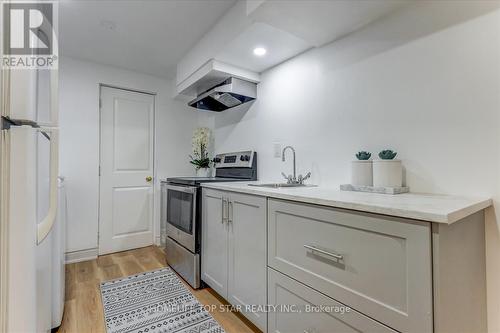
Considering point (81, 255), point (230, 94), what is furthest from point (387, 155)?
point (81, 255)

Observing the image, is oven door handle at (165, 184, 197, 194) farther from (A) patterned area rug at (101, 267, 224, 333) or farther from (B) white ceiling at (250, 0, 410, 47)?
(B) white ceiling at (250, 0, 410, 47)

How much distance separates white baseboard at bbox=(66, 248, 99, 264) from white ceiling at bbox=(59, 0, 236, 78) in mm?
2225

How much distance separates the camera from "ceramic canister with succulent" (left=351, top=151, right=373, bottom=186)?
1.48m

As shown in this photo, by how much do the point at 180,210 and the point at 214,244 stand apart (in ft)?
1.93

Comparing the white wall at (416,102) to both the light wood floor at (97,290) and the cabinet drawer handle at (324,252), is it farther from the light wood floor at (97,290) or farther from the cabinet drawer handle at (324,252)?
the light wood floor at (97,290)

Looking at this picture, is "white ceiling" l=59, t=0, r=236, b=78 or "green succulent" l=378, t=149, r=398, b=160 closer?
"green succulent" l=378, t=149, r=398, b=160

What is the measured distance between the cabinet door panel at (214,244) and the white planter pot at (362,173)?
0.96m

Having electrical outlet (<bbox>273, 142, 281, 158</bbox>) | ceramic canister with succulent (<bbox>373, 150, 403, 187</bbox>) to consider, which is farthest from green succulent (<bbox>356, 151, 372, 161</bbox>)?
electrical outlet (<bbox>273, 142, 281, 158</bbox>)

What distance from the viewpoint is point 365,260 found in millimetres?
962

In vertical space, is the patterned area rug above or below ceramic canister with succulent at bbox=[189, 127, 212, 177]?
below

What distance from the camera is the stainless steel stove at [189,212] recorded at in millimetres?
2090

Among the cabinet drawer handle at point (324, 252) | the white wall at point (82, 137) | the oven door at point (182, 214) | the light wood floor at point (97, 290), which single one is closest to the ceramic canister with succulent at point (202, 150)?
the oven door at point (182, 214)

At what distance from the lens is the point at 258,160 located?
2477 millimetres

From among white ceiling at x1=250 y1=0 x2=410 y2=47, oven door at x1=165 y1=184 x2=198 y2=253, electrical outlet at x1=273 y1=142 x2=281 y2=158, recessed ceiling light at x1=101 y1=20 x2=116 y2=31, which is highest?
recessed ceiling light at x1=101 y1=20 x2=116 y2=31
